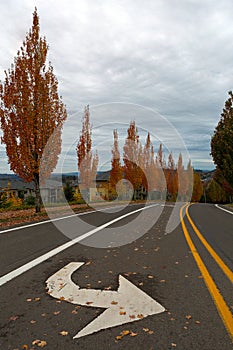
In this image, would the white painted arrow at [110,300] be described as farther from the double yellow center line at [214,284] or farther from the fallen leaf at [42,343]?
the double yellow center line at [214,284]

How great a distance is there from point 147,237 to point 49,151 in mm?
9325

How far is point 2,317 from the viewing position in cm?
360

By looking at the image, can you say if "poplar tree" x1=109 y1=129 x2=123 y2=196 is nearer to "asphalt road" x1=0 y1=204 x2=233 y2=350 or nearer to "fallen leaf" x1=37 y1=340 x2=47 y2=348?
"asphalt road" x1=0 y1=204 x2=233 y2=350

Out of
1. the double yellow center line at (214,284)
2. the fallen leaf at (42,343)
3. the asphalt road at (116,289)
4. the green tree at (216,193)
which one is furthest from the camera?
the green tree at (216,193)

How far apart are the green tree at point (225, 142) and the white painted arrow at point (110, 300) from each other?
98.2 feet

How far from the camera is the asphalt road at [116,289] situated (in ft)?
10.1

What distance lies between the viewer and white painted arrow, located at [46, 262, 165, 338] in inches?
137

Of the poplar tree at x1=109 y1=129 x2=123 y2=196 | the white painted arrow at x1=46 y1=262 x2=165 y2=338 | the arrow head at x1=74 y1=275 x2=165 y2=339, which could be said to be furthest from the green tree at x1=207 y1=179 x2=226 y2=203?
the arrow head at x1=74 y1=275 x2=165 y2=339

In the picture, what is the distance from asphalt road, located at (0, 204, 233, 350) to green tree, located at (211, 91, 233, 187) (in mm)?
25307

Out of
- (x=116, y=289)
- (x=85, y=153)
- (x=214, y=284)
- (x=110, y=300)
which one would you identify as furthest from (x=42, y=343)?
(x=85, y=153)

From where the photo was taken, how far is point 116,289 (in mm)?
4555

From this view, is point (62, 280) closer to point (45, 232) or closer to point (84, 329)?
point (84, 329)

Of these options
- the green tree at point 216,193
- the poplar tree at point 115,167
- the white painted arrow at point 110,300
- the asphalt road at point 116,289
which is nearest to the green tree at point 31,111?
the asphalt road at point 116,289

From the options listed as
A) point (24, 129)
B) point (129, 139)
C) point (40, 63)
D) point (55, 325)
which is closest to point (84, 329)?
point (55, 325)
